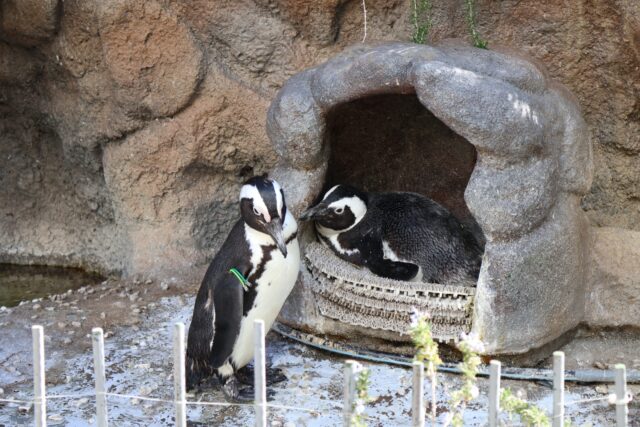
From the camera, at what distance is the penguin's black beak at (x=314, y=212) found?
415 centimetres

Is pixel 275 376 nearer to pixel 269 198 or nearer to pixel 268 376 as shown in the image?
pixel 268 376

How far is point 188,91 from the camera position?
4641mm

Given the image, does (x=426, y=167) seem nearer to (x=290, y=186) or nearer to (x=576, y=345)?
(x=290, y=186)

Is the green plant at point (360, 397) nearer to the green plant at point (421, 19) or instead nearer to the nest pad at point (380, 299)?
the nest pad at point (380, 299)

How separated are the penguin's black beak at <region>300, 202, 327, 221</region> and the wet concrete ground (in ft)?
→ 1.65

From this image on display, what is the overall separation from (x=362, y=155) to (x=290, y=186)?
0.61 meters

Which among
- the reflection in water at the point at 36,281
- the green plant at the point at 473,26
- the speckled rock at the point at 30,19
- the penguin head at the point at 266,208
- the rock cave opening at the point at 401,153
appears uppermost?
the speckled rock at the point at 30,19

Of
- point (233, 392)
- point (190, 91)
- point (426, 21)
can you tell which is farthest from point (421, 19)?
point (233, 392)

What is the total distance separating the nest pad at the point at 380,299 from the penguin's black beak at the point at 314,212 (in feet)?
0.51

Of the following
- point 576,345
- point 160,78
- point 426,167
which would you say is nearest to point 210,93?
point 160,78

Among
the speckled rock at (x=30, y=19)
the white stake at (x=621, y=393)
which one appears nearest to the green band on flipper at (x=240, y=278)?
the white stake at (x=621, y=393)

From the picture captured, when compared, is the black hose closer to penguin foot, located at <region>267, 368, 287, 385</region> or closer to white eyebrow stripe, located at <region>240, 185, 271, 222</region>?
penguin foot, located at <region>267, 368, 287, 385</region>

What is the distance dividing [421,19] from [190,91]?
3.50 feet

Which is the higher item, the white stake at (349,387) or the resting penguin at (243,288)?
the resting penguin at (243,288)
